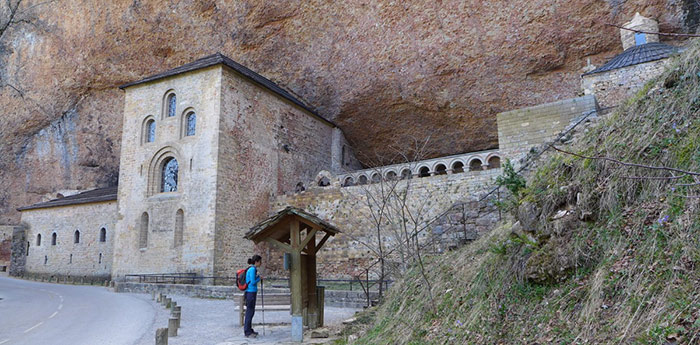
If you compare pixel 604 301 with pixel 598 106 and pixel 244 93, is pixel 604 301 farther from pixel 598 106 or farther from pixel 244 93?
pixel 244 93

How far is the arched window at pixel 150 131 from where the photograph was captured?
21.6 meters

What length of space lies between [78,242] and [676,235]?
27.4 m

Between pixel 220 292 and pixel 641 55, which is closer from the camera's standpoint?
pixel 641 55

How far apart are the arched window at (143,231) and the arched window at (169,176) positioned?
1.36 metres

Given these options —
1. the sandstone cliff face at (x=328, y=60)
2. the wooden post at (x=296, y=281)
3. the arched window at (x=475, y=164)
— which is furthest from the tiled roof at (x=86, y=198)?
the wooden post at (x=296, y=281)

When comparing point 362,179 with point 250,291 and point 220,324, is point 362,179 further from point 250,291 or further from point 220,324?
point 250,291

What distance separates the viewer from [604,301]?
3799 mm

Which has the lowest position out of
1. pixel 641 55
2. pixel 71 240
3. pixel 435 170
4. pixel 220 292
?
pixel 220 292

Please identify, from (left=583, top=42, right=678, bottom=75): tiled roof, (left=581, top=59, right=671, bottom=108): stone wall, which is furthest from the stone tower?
(left=583, top=42, right=678, bottom=75): tiled roof

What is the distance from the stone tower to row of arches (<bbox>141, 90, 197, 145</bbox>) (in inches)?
1.6

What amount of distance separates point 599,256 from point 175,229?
58.3 ft

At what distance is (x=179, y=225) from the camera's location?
19609 mm

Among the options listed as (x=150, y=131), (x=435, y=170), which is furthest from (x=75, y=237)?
(x=435, y=170)

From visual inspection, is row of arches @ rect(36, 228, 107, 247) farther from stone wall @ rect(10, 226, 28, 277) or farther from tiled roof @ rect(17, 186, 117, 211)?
tiled roof @ rect(17, 186, 117, 211)
